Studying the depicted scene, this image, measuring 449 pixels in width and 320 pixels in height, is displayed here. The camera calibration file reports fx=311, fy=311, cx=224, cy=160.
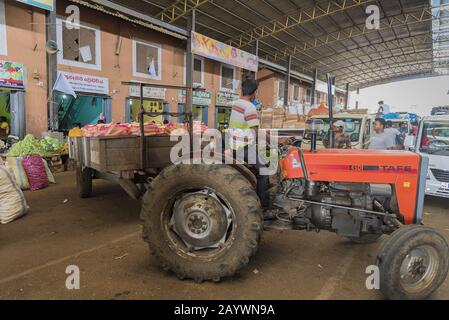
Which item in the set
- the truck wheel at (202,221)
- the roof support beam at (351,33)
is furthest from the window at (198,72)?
the truck wheel at (202,221)

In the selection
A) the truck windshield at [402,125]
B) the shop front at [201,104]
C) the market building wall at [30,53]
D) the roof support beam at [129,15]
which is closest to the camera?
the market building wall at [30,53]

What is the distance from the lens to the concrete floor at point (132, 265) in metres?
2.85

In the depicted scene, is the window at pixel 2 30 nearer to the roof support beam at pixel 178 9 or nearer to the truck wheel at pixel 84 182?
the truck wheel at pixel 84 182

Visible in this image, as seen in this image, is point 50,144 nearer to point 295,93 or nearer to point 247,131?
point 247,131

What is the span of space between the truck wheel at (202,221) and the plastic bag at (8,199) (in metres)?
2.96

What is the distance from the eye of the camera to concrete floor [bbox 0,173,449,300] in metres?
2.85

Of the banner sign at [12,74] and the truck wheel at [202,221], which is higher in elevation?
the banner sign at [12,74]

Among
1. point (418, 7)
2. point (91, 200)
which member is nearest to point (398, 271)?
point (91, 200)

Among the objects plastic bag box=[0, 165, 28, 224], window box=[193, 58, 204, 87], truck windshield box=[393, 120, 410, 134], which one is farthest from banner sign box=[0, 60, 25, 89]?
truck windshield box=[393, 120, 410, 134]

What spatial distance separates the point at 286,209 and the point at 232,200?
78cm

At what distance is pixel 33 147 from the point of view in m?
7.88

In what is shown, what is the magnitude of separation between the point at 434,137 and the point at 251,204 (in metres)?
5.58

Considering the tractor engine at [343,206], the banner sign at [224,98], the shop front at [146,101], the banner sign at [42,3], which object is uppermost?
the banner sign at [42,3]

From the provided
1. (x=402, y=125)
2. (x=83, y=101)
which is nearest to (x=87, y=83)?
(x=83, y=101)
